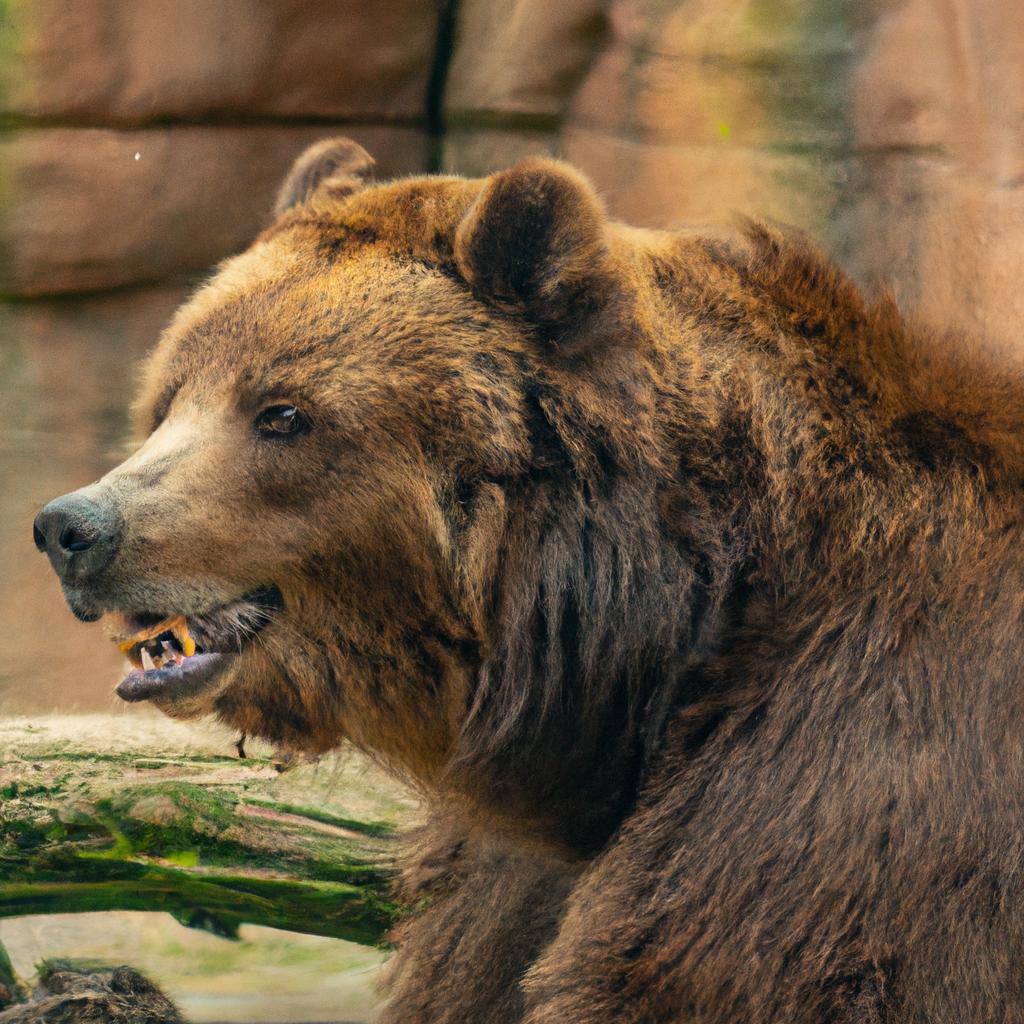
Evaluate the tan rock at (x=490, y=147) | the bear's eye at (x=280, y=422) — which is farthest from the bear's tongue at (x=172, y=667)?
the tan rock at (x=490, y=147)

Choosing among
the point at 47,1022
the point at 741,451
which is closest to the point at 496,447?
the point at 741,451

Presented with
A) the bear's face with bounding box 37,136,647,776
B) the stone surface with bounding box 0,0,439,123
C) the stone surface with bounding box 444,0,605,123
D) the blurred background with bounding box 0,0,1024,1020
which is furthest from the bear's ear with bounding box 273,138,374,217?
Answer: the stone surface with bounding box 0,0,439,123

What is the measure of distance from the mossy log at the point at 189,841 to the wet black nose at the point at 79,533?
1449 mm

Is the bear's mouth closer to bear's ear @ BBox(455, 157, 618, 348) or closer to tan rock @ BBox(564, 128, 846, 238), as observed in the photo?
bear's ear @ BBox(455, 157, 618, 348)

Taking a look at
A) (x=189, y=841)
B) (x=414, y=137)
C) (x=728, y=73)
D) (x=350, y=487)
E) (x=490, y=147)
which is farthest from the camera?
(x=414, y=137)

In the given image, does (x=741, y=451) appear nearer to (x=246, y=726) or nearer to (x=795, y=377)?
(x=795, y=377)

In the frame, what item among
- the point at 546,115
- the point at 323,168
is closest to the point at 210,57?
the point at 546,115

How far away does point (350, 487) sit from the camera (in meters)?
2.89

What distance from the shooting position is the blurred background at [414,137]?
19.8 feet

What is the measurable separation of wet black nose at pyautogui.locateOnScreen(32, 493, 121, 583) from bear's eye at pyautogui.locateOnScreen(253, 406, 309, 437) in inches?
14.0

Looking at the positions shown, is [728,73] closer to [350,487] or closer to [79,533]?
[350,487]

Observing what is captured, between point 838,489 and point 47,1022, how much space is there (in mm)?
2575

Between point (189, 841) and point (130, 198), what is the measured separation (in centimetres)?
421

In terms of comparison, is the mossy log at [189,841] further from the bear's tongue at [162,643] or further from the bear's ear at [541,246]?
the bear's ear at [541,246]
